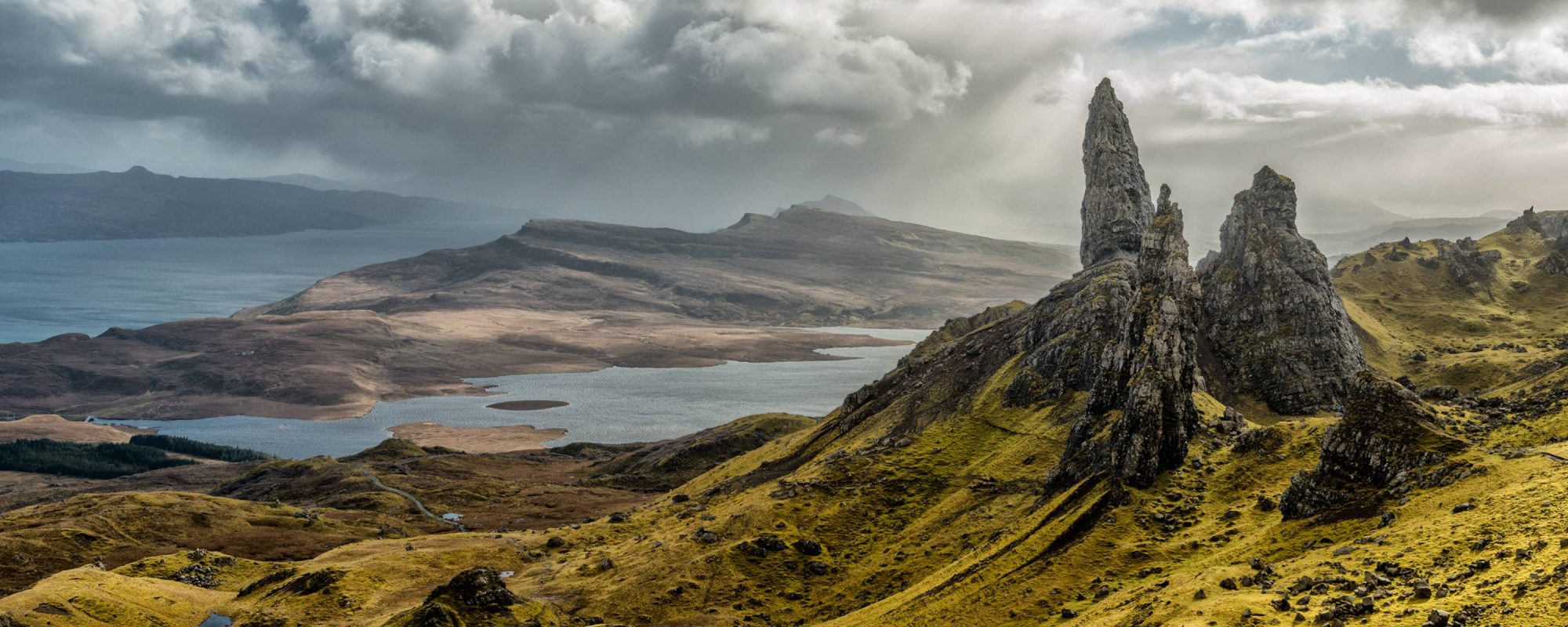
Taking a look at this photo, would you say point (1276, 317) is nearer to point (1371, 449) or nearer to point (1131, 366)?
point (1131, 366)

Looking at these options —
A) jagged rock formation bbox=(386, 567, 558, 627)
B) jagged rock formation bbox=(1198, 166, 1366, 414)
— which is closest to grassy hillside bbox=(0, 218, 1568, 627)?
jagged rock formation bbox=(386, 567, 558, 627)

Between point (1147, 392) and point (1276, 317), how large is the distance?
85685 mm

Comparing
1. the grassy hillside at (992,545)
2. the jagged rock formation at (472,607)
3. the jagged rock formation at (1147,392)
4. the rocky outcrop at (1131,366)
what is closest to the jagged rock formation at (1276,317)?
the grassy hillside at (992,545)

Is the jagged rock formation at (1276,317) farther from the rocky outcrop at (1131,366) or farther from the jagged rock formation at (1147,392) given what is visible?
the jagged rock formation at (1147,392)

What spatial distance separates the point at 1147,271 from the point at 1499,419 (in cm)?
6185

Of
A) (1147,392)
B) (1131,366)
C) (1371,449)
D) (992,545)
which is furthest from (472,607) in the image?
(1371,449)

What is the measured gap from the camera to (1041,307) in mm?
186625

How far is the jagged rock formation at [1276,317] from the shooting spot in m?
163

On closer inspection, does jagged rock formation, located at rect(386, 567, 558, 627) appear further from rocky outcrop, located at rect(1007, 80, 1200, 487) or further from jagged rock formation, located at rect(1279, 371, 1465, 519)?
jagged rock formation, located at rect(1279, 371, 1465, 519)

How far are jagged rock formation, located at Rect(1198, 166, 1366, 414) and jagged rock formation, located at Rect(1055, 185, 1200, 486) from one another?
129 feet

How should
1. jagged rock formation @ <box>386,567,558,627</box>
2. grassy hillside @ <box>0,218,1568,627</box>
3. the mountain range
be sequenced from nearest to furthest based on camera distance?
grassy hillside @ <box>0,218,1568,627</box>
the mountain range
jagged rock formation @ <box>386,567,558,627</box>

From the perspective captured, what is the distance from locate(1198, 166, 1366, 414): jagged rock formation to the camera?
534 feet

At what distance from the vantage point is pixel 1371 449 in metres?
77.2

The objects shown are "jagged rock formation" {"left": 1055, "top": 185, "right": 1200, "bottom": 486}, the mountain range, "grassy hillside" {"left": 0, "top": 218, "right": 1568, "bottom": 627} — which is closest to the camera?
"grassy hillside" {"left": 0, "top": 218, "right": 1568, "bottom": 627}
